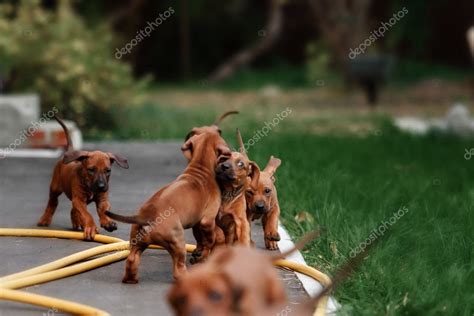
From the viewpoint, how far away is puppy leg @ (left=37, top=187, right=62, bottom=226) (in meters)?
6.26

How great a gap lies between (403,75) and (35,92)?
11340 mm

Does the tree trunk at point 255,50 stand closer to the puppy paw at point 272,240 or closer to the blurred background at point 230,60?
the blurred background at point 230,60

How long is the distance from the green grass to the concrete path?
0.41m

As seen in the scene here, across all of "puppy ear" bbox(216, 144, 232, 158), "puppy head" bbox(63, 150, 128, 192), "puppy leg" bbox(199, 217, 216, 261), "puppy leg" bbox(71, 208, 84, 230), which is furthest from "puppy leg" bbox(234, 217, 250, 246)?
"puppy leg" bbox(71, 208, 84, 230)

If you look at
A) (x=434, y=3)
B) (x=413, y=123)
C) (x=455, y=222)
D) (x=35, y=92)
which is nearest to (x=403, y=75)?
(x=434, y=3)

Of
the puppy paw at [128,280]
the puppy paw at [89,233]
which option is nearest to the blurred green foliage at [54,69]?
the puppy paw at [89,233]

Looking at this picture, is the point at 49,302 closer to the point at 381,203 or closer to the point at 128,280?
the point at 128,280

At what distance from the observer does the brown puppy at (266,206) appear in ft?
18.0

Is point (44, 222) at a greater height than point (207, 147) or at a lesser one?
lesser

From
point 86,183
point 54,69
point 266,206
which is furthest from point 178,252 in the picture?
point 54,69

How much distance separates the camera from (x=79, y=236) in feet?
19.4

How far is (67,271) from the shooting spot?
195 inches

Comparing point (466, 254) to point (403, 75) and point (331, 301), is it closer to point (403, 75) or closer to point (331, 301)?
point (331, 301)

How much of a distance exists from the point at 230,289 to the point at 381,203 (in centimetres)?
405
